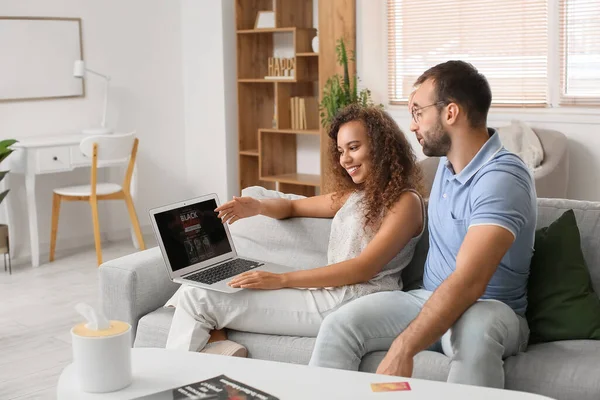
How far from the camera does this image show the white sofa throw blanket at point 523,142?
177 inches

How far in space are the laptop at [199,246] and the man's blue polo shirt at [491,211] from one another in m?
0.54

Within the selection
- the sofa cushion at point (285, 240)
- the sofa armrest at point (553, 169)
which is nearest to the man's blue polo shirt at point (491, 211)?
the sofa cushion at point (285, 240)

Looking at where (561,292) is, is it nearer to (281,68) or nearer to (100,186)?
(100,186)

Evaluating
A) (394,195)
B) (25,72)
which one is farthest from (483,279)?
(25,72)

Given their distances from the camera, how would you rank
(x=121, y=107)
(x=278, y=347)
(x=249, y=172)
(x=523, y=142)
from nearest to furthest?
1. (x=278, y=347)
2. (x=523, y=142)
3. (x=121, y=107)
4. (x=249, y=172)

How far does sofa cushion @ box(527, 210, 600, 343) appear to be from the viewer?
2211mm

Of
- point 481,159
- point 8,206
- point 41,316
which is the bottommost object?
point 41,316


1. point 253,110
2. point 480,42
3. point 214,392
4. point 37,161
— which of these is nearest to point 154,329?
point 214,392

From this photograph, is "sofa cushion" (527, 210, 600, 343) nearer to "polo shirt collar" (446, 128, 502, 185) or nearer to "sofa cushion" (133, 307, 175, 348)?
"polo shirt collar" (446, 128, 502, 185)

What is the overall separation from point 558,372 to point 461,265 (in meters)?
0.37

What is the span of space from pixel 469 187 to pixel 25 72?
4.04 metres

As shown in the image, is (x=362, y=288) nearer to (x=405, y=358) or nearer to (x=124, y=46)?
(x=405, y=358)

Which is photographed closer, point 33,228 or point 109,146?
point 109,146

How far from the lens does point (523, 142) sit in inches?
181
